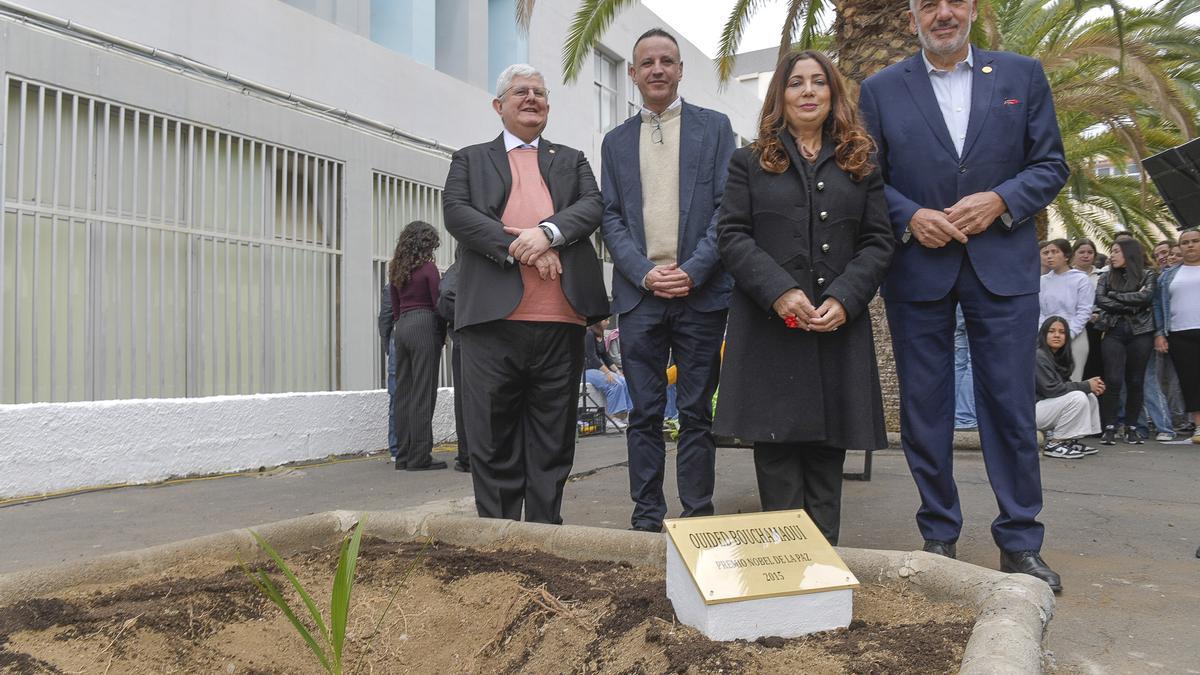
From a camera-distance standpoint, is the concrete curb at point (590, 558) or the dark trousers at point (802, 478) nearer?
the concrete curb at point (590, 558)

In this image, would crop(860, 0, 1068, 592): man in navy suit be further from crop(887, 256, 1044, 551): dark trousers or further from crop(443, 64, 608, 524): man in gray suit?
crop(443, 64, 608, 524): man in gray suit

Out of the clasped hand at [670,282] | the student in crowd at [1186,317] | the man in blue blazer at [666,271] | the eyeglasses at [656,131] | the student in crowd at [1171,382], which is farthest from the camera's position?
the student in crowd at [1171,382]

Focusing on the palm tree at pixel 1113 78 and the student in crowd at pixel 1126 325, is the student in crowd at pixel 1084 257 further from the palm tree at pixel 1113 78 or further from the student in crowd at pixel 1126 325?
the palm tree at pixel 1113 78

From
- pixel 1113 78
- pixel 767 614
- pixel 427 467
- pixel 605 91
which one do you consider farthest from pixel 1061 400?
pixel 605 91

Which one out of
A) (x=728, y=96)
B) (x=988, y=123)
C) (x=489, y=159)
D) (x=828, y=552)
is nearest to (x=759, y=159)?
(x=988, y=123)

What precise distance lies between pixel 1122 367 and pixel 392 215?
7.50m

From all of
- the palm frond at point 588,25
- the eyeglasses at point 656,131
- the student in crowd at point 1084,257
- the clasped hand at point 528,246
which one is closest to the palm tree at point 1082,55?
the palm frond at point 588,25

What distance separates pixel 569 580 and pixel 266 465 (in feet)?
18.9

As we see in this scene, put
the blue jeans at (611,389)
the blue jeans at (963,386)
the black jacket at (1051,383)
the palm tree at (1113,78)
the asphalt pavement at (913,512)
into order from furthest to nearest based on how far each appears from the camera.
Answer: the palm tree at (1113,78), the blue jeans at (611,389), the black jacket at (1051,383), the blue jeans at (963,386), the asphalt pavement at (913,512)

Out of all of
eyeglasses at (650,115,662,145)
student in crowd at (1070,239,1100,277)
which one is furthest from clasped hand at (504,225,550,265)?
student in crowd at (1070,239,1100,277)

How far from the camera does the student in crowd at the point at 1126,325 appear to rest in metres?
8.99

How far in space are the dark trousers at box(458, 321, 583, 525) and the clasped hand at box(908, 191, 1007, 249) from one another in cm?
151

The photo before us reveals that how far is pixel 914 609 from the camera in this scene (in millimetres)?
2338

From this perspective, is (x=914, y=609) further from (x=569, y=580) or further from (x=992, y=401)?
(x=992, y=401)
